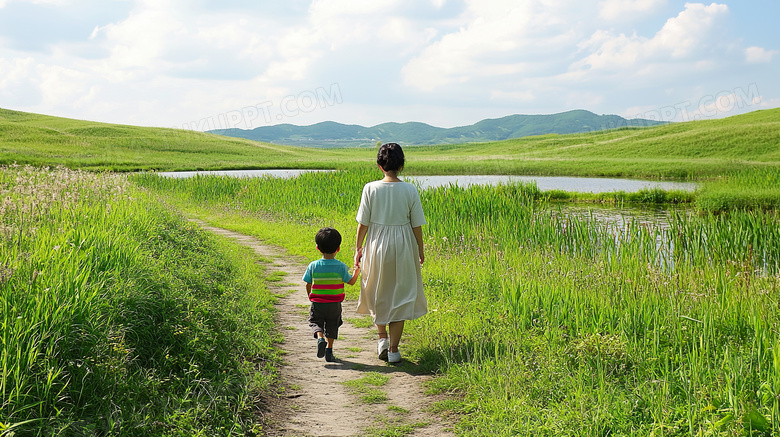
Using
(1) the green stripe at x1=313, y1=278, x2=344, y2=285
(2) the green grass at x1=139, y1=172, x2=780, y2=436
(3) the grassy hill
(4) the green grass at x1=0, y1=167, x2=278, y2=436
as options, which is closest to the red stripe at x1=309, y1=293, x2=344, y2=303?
(1) the green stripe at x1=313, y1=278, x2=344, y2=285

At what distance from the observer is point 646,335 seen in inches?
205

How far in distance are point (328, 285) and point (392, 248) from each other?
31.7 inches

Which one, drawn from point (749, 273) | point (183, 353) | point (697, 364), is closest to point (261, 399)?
point (183, 353)

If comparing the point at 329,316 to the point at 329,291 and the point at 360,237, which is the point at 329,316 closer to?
the point at 329,291

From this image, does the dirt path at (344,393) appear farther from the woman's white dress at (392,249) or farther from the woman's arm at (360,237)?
the woman's arm at (360,237)

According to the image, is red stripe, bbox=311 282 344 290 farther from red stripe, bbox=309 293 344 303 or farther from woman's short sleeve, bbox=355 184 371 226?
woman's short sleeve, bbox=355 184 371 226

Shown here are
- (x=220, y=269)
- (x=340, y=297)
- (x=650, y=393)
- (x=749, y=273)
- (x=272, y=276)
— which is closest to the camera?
(x=650, y=393)

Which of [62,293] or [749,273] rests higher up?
[62,293]

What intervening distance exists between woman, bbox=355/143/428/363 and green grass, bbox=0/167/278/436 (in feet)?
4.27

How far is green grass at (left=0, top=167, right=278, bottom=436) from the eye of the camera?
12.5ft

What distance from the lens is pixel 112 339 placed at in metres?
4.49

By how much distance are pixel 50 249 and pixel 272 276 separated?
5193mm

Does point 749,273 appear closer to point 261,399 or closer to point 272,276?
point 261,399

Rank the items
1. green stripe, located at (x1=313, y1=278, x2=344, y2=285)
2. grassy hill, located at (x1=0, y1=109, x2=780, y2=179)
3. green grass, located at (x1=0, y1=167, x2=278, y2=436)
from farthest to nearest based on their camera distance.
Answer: grassy hill, located at (x1=0, y1=109, x2=780, y2=179), green stripe, located at (x1=313, y1=278, x2=344, y2=285), green grass, located at (x1=0, y1=167, x2=278, y2=436)
